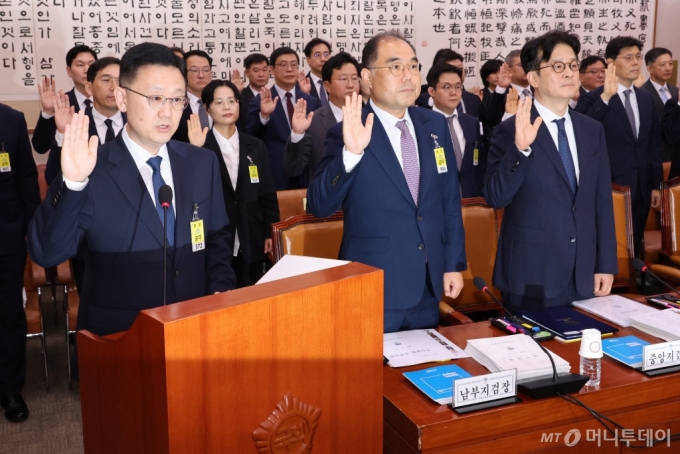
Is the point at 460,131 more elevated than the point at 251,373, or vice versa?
the point at 460,131

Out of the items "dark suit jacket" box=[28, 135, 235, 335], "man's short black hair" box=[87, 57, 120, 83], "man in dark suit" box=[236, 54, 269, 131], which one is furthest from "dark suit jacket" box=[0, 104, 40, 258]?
"man in dark suit" box=[236, 54, 269, 131]

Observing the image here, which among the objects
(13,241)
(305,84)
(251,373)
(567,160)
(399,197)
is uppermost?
(305,84)

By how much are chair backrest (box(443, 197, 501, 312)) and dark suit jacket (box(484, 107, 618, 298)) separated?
0.37 m

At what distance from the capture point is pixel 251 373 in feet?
3.77

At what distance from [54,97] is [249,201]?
109 cm

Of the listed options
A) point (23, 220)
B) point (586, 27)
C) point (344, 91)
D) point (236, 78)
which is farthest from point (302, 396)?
point (586, 27)

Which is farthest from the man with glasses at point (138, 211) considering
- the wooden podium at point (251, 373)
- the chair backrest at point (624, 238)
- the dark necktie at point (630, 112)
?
the dark necktie at point (630, 112)

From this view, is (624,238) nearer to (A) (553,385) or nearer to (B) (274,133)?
(A) (553,385)

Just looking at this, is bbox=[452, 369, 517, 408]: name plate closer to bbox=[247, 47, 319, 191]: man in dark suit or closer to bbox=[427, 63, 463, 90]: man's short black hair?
bbox=[247, 47, 319, 191]: man in dark suit

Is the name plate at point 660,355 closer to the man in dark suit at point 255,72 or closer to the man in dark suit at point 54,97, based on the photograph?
the man in dark suit at point 54,97

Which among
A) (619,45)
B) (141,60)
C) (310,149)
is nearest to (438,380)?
(141,60)

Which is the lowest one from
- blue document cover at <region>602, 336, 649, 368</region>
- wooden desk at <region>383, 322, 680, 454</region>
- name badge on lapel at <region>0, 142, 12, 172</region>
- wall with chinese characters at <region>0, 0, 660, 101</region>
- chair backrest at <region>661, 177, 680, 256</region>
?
wooden desk at <region>383, 322, 680, 454</region>

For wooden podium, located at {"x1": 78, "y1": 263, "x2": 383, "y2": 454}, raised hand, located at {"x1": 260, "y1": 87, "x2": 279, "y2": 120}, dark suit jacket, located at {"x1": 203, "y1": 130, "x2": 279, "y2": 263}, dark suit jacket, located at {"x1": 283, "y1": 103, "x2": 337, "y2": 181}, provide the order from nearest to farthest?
wooden podium, located at {"x1": 78, "y1": 263, "x2": 383, "y2": 454}, dark suit jacket, located at {"x1": 203, "y1": 130, "x2": 279, "y2": 263}, dark suit jacket, located at {"x1": 283, "y1": 103, "x2": 337, "y2": 181}, raised hand, located at {"x1": 260, "y1": 87, "x2": 279, "y2": 120}

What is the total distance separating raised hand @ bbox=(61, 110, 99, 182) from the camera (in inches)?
64.0
